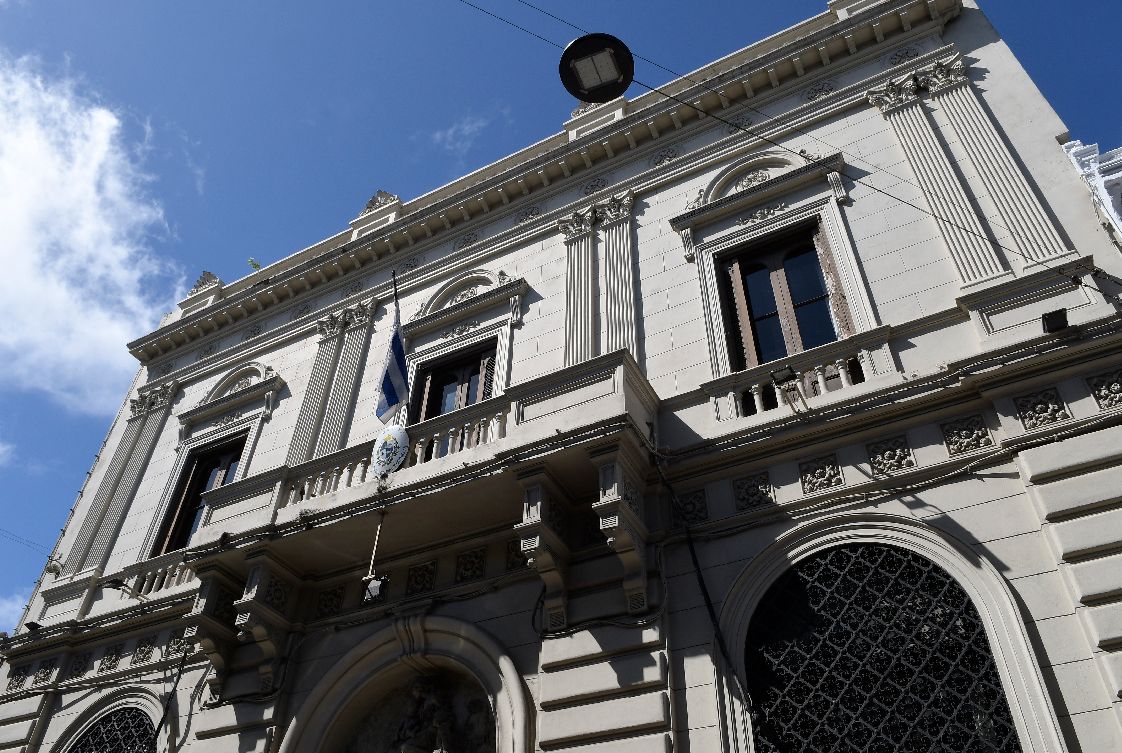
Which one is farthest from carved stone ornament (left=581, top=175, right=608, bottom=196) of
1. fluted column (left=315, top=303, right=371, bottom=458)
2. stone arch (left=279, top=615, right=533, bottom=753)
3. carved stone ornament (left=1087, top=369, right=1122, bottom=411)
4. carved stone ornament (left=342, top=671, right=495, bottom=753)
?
carved stone ornament (left=1087, top=369, right=1122, bottom=411)

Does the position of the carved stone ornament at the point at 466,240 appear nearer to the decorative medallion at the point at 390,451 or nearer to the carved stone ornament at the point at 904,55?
the decorative medallion at the point at 390,451

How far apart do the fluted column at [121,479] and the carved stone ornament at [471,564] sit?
803 centimetres

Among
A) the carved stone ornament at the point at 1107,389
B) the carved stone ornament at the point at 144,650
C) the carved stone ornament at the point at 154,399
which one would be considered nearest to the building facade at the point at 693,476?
the carved stone ornament at the point at 1107,389

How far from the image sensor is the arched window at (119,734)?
11.3m

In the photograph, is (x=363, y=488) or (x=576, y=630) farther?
(x=363, y=488)

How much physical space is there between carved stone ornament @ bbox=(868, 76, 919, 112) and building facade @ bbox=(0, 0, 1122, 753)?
5cm

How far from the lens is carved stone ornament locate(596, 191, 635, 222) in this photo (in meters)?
13.5

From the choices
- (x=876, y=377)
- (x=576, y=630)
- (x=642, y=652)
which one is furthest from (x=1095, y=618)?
(x=576, y=630)

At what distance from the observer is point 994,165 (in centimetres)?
1037

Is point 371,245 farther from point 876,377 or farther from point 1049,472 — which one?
point 1049,472

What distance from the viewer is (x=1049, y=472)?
7414 millimetres

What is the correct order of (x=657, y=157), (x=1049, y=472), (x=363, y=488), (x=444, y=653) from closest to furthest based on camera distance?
(x=1049, y=472) < (x=444, y=653) < (x=363, y=488) < (x=657, y=157)

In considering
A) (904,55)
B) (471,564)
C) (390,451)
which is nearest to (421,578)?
(471,564)

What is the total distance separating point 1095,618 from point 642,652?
390 cm
